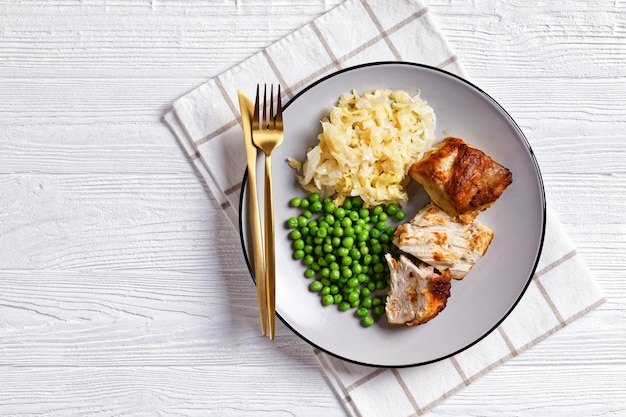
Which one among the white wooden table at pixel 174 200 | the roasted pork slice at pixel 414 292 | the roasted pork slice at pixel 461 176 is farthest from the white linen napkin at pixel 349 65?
the roasted pork slice at pixel 461 176

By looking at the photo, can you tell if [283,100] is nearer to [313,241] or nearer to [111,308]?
[313,241]

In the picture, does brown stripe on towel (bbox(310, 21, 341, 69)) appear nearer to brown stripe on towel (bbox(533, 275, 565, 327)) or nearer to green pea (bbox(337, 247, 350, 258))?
green pea (bbox(337, 247, 350, 258))

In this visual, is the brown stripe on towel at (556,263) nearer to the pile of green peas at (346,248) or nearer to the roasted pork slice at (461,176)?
the roasted pork slice at (461,176)

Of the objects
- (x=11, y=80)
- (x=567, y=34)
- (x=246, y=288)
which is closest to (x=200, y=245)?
(x=246, y=288)

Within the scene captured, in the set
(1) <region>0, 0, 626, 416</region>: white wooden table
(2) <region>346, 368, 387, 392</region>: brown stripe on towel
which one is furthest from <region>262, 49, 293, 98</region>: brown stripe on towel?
(2) <region>346, 368, 387, 392</region>: brown stripe on towel

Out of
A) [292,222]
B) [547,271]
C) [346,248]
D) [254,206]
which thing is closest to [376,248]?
[346,248]

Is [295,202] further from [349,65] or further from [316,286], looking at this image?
[349,65]
